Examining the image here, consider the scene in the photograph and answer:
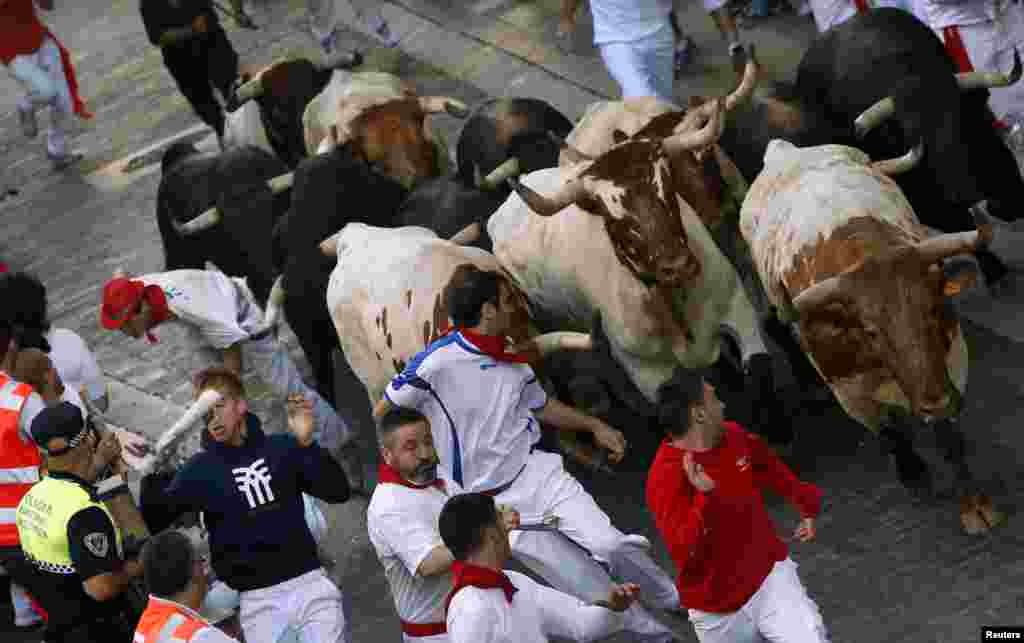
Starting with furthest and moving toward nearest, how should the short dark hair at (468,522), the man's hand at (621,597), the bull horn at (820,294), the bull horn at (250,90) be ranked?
1. the bull horn at (250,90)
2. the bull horn at (820,294)
3. the man's hand at (621,597)
4. the short dark hair at (468,522)

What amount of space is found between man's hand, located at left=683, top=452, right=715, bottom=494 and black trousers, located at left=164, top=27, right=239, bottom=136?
31.8 ft

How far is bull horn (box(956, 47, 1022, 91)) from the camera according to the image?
9430 millimetres

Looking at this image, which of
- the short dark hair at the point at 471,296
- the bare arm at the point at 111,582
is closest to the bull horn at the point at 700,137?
the short dark hair at the point at 471,296

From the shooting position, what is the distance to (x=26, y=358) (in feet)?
29.7

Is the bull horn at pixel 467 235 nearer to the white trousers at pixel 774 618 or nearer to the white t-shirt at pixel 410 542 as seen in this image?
the white t-shirt at pixel 410 542

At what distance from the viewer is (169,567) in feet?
21.2

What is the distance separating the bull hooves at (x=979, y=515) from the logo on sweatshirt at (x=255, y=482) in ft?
9.79

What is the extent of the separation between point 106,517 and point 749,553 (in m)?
2.64

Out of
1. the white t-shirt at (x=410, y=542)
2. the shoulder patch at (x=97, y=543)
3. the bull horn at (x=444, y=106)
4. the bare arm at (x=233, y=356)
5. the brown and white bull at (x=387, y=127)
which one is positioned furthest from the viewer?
the bull horn at (x=444, y=106)

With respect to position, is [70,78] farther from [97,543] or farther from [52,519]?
[97,543]

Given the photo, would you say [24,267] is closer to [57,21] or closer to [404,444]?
[57,21]

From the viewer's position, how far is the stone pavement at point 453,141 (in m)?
7.86

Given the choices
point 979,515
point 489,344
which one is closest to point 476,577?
point 489,344

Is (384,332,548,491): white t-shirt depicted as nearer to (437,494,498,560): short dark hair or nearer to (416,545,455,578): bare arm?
(416,545,455,578): bare arm
